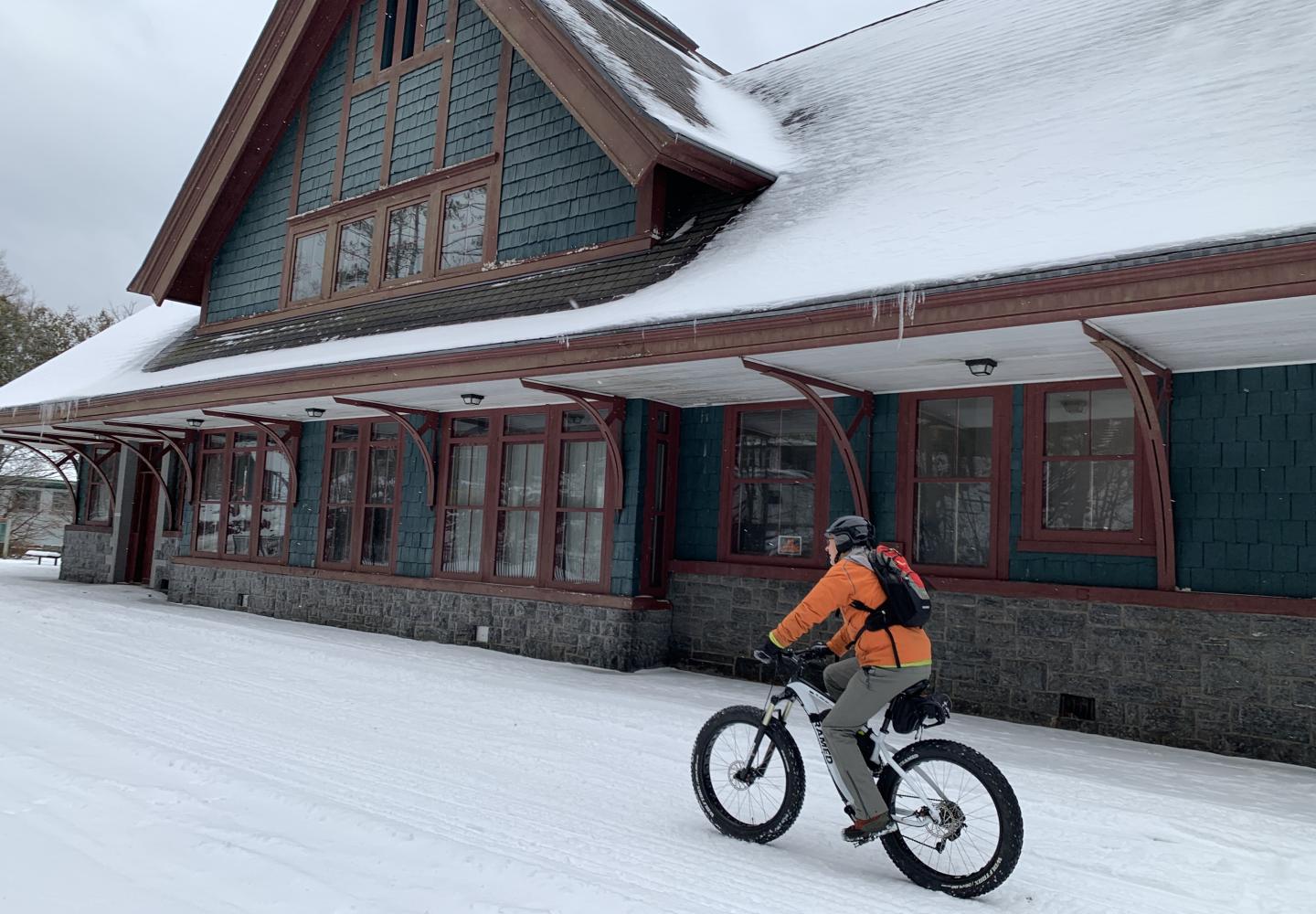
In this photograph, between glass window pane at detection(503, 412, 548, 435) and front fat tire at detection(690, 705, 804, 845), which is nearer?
front fat tire at detection(690, 705, 804, 845)

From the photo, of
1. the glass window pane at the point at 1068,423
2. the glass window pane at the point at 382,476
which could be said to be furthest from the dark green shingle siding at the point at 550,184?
the glass window pane at the point at 1068,423

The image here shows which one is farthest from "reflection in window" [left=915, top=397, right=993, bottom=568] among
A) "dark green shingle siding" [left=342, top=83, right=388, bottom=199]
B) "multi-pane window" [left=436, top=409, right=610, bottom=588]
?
"dark green shingle siding" [left=342, top=83, right=388, bottom=199]

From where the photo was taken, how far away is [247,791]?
507 centimetres

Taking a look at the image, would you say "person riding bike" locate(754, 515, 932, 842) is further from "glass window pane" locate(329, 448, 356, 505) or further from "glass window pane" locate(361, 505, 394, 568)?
"glass window pane" locate(329, 448, 356, 505)

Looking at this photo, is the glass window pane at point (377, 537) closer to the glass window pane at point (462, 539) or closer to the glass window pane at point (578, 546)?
the glass window pane at point (462, 539)

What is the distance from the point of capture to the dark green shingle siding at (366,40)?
14039 millimetres

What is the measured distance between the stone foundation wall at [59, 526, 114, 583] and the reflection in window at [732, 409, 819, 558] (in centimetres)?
1439

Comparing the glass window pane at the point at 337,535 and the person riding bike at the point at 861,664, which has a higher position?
the glass window pane at the point at 337,535

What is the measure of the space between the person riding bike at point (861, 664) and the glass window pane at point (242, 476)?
12.7 m

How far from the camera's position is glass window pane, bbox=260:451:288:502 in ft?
47.4

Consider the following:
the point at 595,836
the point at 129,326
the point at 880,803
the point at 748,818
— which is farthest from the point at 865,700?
the point at 129,326

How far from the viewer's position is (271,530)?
14516 millimetres

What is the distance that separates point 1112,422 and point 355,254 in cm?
1024

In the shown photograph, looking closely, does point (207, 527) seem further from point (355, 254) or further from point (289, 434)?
point (355, 254)
